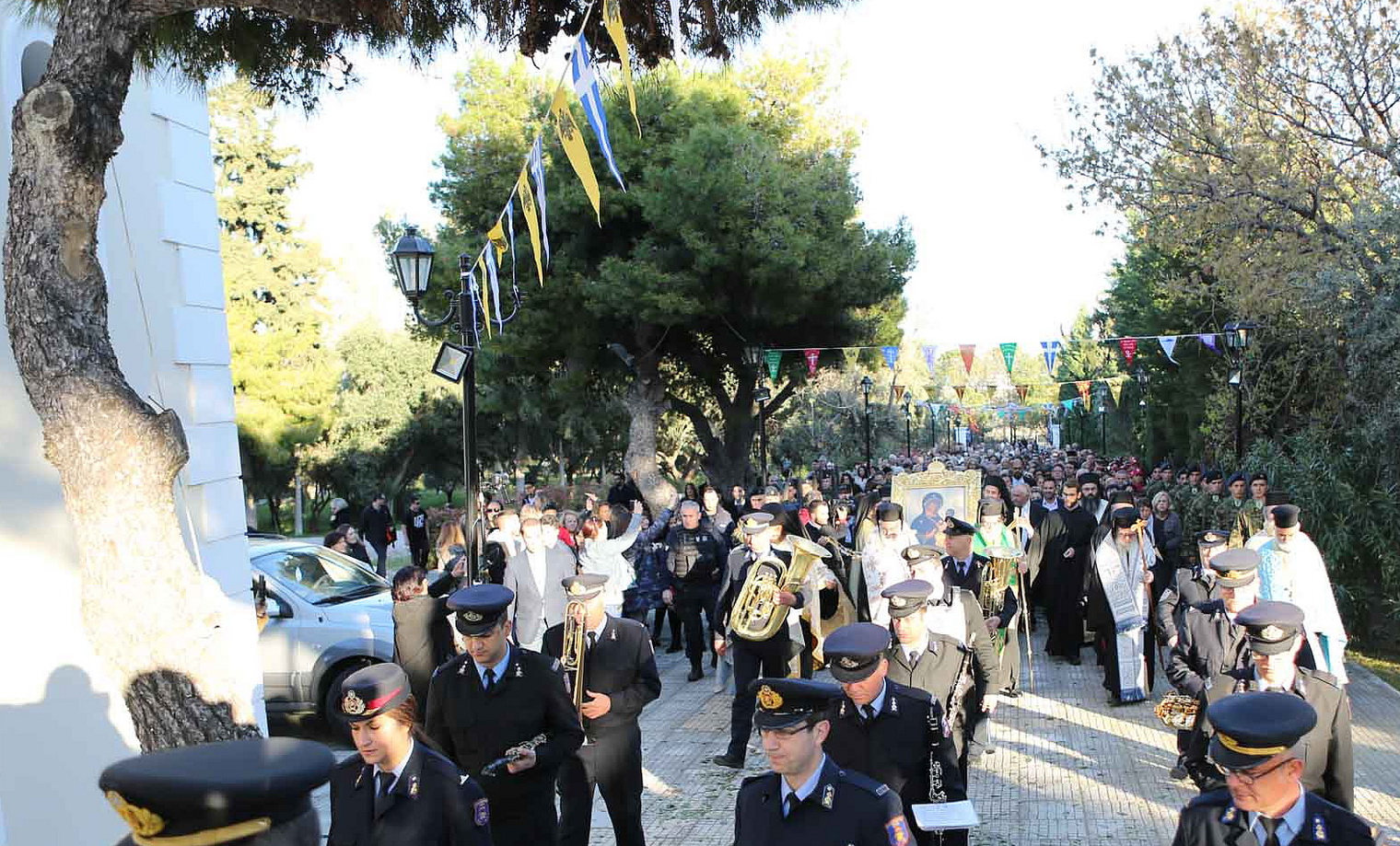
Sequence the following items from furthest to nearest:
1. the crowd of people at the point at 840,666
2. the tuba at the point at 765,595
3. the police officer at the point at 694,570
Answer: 1. the police officer at the point at 694,570
2. the tuba at the point at 765,595
3. the crowd of people at the point at 840,666

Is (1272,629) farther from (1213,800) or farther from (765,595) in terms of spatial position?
(765,595)

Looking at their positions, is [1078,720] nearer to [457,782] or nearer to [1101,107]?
[457,782]

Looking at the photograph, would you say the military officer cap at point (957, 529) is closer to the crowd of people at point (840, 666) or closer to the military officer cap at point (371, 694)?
the crowd of people at point (840, 666)

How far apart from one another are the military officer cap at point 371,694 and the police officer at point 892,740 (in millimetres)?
1812

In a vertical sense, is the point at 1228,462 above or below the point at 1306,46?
below

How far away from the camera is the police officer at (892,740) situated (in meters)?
5.16

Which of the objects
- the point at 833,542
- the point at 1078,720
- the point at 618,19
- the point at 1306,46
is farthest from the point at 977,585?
the point at 1306,46

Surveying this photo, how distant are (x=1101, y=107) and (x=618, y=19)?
49.7ft

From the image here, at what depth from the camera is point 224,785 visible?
2627mm

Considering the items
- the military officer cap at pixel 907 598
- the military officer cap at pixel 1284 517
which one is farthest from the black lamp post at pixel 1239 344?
the military officer cap at pixel 907 598

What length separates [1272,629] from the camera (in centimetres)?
557

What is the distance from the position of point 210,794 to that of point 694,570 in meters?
10.9

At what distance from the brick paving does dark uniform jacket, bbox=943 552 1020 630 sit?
3.74ft

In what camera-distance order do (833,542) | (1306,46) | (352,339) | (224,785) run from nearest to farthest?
(224,785)
(833,542)
(1306,46)
(352,339)
